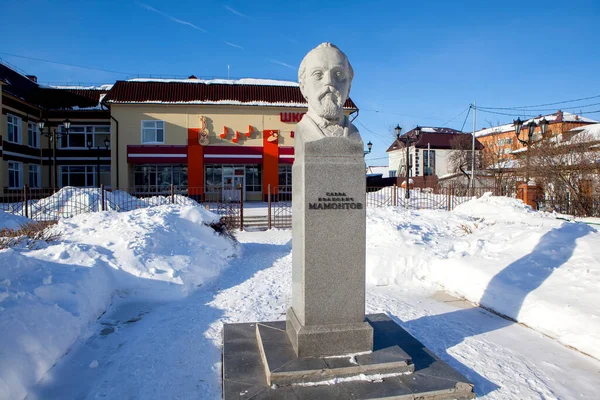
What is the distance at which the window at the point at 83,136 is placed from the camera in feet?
114

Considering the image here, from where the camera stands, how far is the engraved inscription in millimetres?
4375

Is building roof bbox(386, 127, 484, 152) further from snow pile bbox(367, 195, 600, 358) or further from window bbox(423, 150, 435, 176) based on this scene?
snow pile bbox(367, 195, 600, 358)

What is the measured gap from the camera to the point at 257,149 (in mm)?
32000

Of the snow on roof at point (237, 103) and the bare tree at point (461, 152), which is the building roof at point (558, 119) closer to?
the bare tree at point (461, 152)

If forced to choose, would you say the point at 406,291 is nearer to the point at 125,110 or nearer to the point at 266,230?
the point at 266,230

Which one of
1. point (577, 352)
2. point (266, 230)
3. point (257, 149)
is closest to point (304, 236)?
point (577, 352)

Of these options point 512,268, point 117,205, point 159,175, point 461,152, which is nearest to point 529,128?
point 512,268

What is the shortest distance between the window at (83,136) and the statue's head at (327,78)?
3502 centimetres

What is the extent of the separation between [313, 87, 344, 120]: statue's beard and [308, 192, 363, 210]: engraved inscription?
35.6 inches

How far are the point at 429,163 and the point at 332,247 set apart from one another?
52.9 metres

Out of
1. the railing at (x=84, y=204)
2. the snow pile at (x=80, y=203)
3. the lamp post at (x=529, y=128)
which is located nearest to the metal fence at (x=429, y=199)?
the lamp post at (x=529, y=128)

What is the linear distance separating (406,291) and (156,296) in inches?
189

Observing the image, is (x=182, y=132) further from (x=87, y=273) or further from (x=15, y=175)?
(x=87, y=273)

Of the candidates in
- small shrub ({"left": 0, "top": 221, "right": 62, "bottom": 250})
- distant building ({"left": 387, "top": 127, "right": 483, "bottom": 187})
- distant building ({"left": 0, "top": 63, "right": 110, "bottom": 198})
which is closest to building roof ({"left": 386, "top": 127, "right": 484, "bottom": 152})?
distant building ({"left": 387, "top": 127, "right": 483, "bottom": 187})
